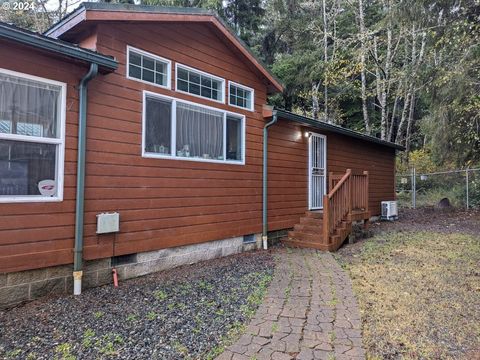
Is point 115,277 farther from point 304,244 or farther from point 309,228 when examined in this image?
point 309,228

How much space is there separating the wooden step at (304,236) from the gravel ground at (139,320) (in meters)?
2.52

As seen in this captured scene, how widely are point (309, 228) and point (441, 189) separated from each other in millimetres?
13501

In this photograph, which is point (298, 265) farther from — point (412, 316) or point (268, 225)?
point (412, 316)

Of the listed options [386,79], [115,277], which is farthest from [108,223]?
[386,79]

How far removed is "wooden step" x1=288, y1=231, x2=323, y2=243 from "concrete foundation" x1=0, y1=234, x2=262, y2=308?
1.64m

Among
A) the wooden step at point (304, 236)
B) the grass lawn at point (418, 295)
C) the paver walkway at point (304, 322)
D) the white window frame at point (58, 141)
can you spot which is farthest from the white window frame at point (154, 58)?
the wooden step at point (304, 236)

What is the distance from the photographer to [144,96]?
15.4ft

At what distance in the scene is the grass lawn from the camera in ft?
9.30

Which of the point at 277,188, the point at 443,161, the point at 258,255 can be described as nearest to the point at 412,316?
the point at 258,255

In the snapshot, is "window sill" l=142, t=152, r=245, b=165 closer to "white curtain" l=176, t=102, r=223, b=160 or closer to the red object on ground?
"white curtain" l=176, t=102, r=223, b=160

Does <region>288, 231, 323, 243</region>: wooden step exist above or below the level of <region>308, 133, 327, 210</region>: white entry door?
below

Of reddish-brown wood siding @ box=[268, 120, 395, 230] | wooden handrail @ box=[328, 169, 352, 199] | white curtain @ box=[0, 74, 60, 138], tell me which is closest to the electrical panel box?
white curtain @ box=[0, 74, 60, 138]

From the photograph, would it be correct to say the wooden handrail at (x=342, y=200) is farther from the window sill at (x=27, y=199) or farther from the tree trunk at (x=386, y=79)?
the tree trunk at (x=386, y=79)
